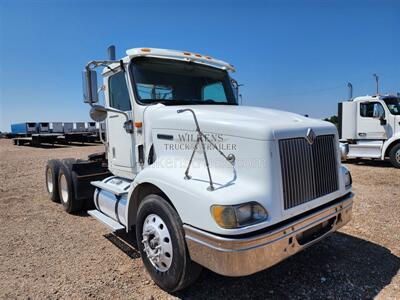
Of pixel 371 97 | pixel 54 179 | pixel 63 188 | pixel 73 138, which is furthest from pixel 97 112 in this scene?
pixel 73 138

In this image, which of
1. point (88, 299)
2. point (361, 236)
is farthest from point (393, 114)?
point (88, 299)

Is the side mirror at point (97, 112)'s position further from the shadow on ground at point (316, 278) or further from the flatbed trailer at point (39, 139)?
the flatbed trailer at point (39, 139)

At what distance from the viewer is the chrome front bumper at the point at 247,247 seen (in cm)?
233

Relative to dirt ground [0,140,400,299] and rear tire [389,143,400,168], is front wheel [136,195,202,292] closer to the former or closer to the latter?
dirt ground [0,140,400,299]

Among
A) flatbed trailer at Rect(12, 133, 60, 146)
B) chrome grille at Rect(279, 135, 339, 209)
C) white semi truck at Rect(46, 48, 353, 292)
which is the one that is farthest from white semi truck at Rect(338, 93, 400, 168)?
flatbed trailer at Rect(12, 133, 60, 146)

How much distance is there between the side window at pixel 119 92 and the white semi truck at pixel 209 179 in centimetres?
4

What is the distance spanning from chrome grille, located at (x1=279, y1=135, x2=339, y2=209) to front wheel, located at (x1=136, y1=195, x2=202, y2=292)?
3.44 feet

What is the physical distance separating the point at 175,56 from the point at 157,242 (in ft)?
8.41

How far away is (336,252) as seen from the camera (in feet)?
12.5

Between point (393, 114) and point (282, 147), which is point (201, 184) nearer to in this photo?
point (282, 147)

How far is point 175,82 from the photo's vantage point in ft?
13.5

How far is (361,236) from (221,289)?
2580 millimetres

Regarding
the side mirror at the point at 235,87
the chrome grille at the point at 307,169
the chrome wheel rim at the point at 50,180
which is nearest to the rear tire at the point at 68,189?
the chrome wheel rim at the point at 50,180

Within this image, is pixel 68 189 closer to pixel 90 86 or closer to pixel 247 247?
pixel 90 86
